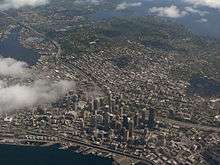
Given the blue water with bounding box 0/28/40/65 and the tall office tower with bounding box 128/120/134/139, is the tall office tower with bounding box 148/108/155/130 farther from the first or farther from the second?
the blue water with bounding box 0/28/40/65

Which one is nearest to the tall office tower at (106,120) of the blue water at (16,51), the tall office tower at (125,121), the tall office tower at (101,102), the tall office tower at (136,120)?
the tall office tower at (125,121)

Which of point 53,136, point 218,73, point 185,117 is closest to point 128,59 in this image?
point 218,73

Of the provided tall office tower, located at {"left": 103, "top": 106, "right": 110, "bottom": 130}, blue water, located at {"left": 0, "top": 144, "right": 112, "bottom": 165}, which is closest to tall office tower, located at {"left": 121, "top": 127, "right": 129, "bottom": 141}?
tall office tower, located at {"left": 103, "top": 106, "right": 110, "bottom": 130}

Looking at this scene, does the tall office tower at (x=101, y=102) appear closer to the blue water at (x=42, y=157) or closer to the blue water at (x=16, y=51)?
the blue water at (x=42, y=157)

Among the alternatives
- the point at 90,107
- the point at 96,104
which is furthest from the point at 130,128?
the point at 96,104

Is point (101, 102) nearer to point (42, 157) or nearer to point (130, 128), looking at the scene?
point (130, 128)

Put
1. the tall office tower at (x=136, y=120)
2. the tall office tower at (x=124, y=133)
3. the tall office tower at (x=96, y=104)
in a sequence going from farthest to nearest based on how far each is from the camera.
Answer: the tall office tower at (x=96, y=104), the tall office tower at (x=136, y=120), the tall office tower at (x=124, y=133)
